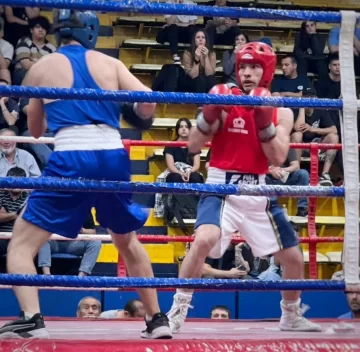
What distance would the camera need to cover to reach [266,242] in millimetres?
3111

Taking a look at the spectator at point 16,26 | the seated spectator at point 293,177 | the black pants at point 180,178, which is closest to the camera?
the seated spectator at point 293,177

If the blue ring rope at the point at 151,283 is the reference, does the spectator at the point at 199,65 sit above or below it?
above

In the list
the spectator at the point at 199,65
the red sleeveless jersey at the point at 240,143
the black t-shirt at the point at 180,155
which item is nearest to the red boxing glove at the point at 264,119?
the red sleeveless jersey at the point at 240,143

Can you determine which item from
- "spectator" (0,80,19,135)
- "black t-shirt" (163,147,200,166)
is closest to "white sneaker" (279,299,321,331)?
"black t-shirt" (163,147,200,166)

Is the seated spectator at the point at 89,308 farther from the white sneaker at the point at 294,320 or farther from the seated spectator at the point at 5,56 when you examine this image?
the seated spectator at the point at 5,56

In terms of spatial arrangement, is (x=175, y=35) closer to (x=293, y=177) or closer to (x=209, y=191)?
(x=293, y=177)

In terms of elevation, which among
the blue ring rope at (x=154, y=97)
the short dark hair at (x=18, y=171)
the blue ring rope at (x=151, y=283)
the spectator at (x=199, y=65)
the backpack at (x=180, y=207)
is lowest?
the blue ring rope at (x=151, y=283)

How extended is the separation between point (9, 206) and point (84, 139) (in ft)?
8.42

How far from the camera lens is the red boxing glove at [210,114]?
2.84 m

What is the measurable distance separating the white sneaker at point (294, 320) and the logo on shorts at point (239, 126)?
0.72 meters

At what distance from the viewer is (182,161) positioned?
657cm

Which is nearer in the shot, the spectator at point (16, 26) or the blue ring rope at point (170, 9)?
the blue ring rope at point (170, 9)

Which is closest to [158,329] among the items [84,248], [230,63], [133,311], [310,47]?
[133,311]

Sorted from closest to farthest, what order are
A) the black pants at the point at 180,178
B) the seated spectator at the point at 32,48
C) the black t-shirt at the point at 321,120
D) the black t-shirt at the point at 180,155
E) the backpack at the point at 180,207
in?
the black pants at the point at 180,178, the backpack at the point at 180,207, the black t-shirt at the point at 180,155, the seated spectator at the point at 32,48, the black t-shirt at the point at 321,120
